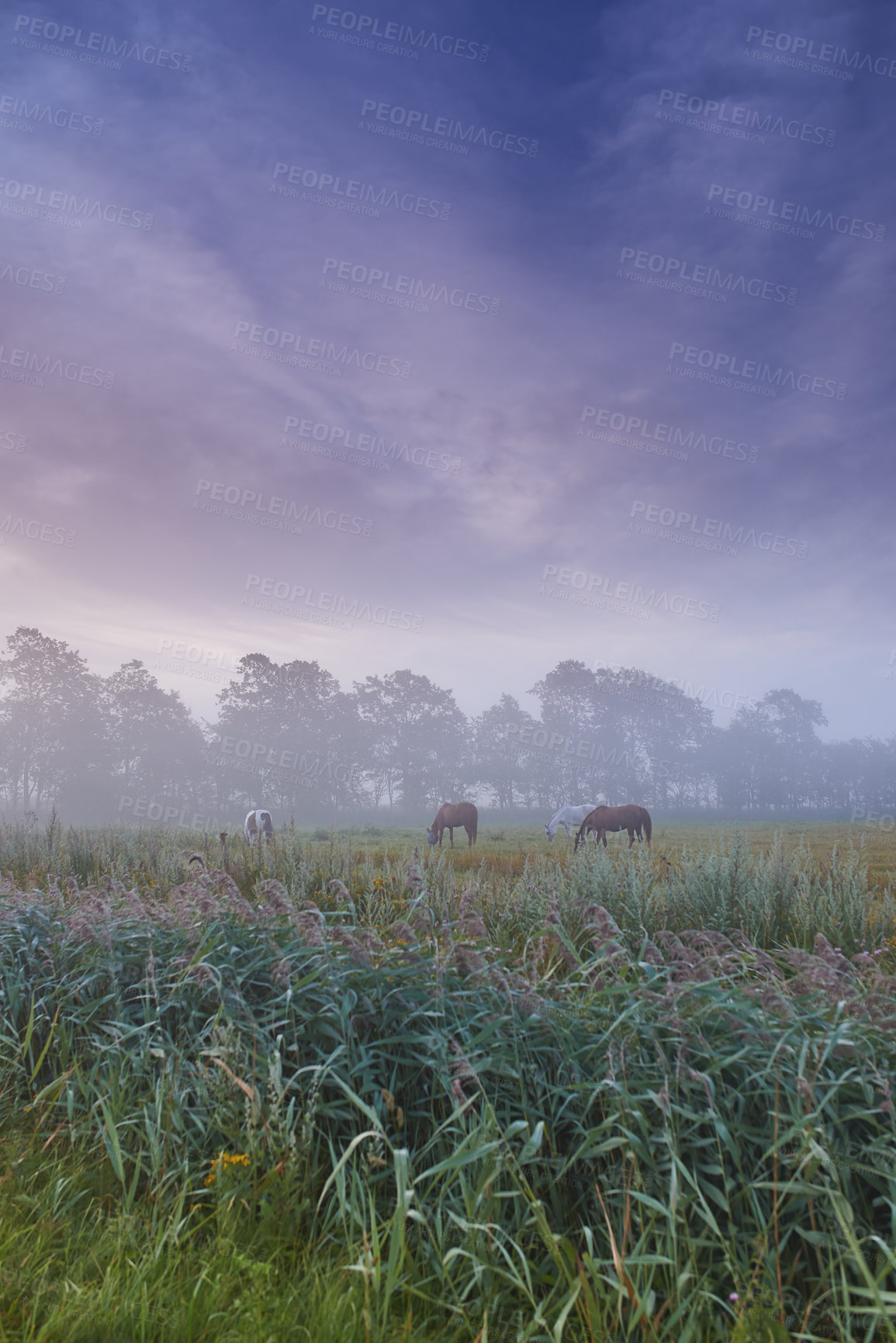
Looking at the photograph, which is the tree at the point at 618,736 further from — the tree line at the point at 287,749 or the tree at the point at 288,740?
the tree at the point at 288,740

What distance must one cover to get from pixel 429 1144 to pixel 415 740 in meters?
61.5

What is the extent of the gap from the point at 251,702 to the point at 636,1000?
65745mm

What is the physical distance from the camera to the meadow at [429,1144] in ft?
8.15

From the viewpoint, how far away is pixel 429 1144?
9.72 feet

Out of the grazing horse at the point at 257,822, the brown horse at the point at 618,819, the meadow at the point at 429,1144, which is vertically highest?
the meadow at the point at 429,1144

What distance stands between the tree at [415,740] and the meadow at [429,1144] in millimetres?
57118

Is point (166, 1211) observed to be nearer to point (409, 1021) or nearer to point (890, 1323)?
point (409, 1021)

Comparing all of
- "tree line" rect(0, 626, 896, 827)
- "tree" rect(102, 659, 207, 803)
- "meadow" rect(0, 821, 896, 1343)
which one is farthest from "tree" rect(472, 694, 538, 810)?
"meadow" rect(0, 821, 896, 1343)

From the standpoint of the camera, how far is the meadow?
2484 millimetres


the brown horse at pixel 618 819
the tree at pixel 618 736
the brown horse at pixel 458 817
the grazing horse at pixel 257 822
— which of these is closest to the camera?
the brown horse at pixel 618 819

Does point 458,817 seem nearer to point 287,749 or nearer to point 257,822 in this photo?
point 257,822

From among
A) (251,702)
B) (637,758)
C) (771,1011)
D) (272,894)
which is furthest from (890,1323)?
(637,758)

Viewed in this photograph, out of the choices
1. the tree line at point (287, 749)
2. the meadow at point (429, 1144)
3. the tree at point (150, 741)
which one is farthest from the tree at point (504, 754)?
the meadow at point (429, 1144)

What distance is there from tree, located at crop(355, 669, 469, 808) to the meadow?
57.1 metres
